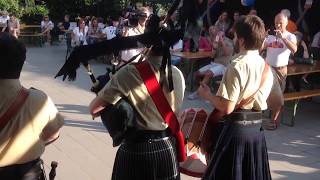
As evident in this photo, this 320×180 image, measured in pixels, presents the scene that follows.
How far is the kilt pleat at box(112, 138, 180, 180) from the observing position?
10.4ft

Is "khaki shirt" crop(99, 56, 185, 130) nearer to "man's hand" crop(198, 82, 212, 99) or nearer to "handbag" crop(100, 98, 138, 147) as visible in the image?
"handbag" crop(100, 98, 138, 147)

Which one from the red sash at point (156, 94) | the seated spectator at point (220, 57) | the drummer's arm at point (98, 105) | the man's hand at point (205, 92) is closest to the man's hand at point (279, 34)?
the seated spectator at point (220, 57)

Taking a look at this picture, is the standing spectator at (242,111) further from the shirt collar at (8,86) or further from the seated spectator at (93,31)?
the seated spectator at (93,31)

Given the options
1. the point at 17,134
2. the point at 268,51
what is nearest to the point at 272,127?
the point at 268,51

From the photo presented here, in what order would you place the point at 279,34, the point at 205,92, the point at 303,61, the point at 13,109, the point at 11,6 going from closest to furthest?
the point at 13,109 < the point at 205,92 < the point at 279,34 < the point at 303,61 < the point at 11,6

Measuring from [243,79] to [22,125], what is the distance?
5.17ft

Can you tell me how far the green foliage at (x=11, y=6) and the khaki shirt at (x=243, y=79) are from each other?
723 inches

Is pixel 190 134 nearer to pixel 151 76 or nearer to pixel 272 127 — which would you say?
pixel 151 76

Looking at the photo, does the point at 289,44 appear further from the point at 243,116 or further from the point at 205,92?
the point at 205,92

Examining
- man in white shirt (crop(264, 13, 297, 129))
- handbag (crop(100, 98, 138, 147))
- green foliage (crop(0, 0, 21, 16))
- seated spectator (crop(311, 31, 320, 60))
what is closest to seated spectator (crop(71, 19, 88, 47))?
green foliage (crop(0, 0, 21, 16))

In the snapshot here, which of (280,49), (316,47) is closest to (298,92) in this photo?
(280,49)

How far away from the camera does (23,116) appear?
2.62 m

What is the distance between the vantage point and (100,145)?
5.98 metres

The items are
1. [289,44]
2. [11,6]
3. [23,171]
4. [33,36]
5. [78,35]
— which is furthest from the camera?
[11,6]
